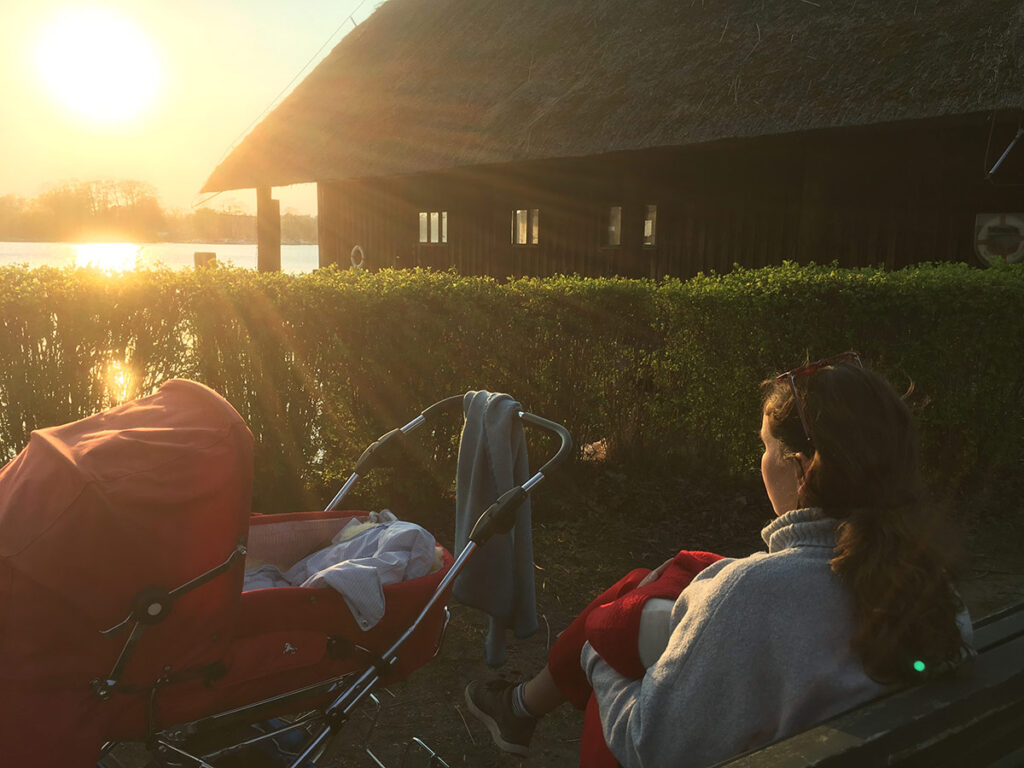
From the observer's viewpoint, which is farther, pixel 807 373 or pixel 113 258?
pixel 113 258

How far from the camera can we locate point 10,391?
15.9ft

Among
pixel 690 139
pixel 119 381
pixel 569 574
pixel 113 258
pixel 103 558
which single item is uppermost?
pixel 690 139

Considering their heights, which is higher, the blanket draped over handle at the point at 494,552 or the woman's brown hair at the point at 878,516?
the woman's brown hair at the point at 878,516

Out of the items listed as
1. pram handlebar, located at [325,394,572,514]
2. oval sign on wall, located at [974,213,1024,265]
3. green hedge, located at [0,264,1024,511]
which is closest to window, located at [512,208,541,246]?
oval sign on wall, located at [974,213,1024,265]

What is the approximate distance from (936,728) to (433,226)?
63.0 feet

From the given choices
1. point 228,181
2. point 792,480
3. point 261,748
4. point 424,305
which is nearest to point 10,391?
point 424,305

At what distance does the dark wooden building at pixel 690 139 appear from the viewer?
9812 millimetres

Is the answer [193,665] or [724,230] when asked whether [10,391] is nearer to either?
[193,665]

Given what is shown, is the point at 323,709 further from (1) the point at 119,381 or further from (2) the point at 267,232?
(2) the point at 267,232

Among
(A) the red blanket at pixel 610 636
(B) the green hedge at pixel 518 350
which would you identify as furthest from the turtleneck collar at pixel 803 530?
(B) the green hedge at pixel 518 350

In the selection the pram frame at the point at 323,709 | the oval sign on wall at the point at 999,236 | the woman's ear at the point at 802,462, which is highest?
the oval sign on wall at the point at 999,236

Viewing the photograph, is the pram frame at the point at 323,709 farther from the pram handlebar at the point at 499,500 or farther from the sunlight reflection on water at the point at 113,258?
the sunlight reflection on water at the point at 113,258

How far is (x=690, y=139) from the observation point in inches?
435

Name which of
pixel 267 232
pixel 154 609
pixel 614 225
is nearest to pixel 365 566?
pixel 154 609
